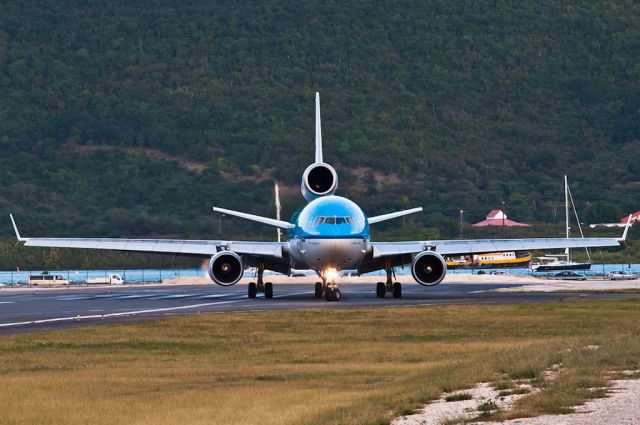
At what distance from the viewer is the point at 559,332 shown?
3806 centimetres

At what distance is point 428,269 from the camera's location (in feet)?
199

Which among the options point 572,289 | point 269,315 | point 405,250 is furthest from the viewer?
point 572,289

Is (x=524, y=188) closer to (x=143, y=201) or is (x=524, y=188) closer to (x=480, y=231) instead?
(x=480, y=231)

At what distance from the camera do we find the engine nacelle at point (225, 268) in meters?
60.8

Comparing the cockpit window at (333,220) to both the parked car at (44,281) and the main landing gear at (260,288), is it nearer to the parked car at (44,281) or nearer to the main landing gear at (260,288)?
the main landing gear at (260,288)

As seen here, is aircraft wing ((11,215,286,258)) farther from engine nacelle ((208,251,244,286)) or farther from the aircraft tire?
the aircraft tire

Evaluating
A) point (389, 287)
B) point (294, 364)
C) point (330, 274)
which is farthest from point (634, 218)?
Answer: point (294, 364)

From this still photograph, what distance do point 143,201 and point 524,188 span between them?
5367cm

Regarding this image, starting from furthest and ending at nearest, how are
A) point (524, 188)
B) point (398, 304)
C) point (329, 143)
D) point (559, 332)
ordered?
point (524, 188), point (329, 143), point (398, 304), point (559, 332)

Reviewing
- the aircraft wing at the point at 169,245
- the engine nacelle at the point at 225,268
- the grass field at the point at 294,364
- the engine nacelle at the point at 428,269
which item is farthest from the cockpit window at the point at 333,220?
the grass field at the point at 294,364

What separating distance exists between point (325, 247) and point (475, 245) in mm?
8670

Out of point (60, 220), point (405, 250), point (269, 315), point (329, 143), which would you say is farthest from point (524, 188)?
point (269, 315)

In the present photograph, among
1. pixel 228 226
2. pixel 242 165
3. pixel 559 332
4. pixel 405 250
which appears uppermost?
pixel 242 165

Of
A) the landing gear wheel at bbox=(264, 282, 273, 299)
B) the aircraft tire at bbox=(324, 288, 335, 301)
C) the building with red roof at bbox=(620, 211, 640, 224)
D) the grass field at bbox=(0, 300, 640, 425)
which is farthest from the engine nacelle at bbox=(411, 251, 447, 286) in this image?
the building with red roof at bbox=(620, 211, 640, 224)
